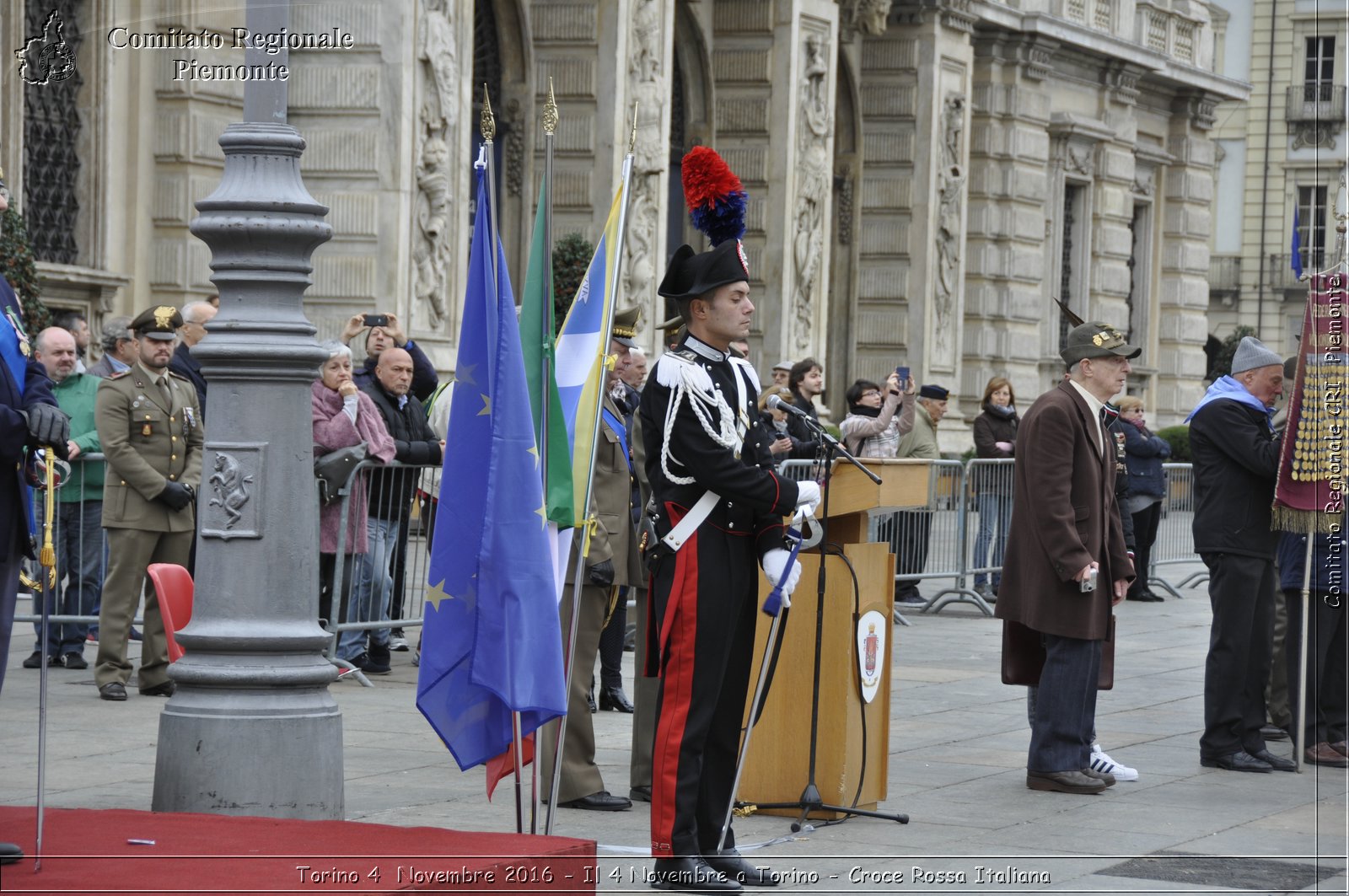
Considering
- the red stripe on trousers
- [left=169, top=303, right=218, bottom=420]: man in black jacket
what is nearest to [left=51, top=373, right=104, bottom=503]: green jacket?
[left=169, top=303, right=218, bottom=420]: man in black jacket

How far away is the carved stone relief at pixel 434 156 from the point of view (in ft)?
63.5

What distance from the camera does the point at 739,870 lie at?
6.69 m

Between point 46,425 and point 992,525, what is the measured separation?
1228cm

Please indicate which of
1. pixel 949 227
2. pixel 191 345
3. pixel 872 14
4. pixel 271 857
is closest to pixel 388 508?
pixel 191 345

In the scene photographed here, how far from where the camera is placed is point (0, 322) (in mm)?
6391

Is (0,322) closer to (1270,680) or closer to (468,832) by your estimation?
(468,832)

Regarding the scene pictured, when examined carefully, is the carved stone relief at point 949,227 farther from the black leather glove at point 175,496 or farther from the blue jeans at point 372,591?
the black leather glove at point 175,496

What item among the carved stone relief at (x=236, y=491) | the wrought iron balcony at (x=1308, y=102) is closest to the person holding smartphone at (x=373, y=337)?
the carved stone relief at (x=236, y=491)

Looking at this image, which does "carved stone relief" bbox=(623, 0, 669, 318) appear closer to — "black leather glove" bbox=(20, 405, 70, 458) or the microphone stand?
the microphone stand

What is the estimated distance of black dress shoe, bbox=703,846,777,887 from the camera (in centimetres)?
668

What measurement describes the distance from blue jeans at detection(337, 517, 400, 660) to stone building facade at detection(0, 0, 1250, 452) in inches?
110

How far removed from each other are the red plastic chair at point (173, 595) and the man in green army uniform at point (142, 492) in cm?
313

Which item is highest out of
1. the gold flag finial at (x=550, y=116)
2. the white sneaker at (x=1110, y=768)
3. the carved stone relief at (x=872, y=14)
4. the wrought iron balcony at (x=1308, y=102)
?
the wrought iron balcony at (x=1308, y=102)

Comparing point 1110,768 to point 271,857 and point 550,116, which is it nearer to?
point 550,116
